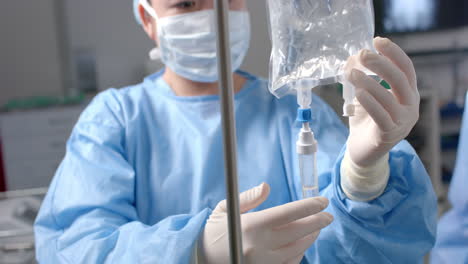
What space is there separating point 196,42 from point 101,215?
17.7 inches

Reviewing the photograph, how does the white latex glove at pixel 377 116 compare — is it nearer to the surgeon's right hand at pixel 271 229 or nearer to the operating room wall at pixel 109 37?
the surgeon's right hand at pixel 271 229

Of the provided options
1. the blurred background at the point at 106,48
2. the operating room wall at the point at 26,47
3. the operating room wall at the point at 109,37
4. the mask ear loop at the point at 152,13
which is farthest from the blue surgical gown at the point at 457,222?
the operating room wall at the point at 26,47

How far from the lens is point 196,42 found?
3.58ft

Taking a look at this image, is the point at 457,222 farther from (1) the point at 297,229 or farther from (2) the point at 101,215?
(2) the point at 101,215

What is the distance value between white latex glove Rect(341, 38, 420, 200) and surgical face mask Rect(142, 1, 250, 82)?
16.9 inches

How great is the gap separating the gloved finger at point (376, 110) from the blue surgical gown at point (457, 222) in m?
0.57

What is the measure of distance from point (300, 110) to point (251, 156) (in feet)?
1.11

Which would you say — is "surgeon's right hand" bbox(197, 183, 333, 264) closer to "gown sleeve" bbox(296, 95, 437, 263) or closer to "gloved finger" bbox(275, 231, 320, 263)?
"gloved finger" bbox(275, 231, 320, 263)

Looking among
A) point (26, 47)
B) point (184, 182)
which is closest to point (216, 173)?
point (184, 182)

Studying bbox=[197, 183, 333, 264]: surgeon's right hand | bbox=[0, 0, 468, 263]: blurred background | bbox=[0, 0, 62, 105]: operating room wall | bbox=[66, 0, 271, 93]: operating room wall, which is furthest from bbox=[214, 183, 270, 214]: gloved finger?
bbox=[0, 0, 62, 105]: operating room wall

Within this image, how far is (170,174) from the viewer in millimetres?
983

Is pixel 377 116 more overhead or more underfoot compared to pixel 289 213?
more overhead

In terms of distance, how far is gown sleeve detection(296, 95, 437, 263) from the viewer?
78 cm

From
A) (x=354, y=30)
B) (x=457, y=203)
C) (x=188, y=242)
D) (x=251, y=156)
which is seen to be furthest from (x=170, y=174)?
(x=457, y=203)
